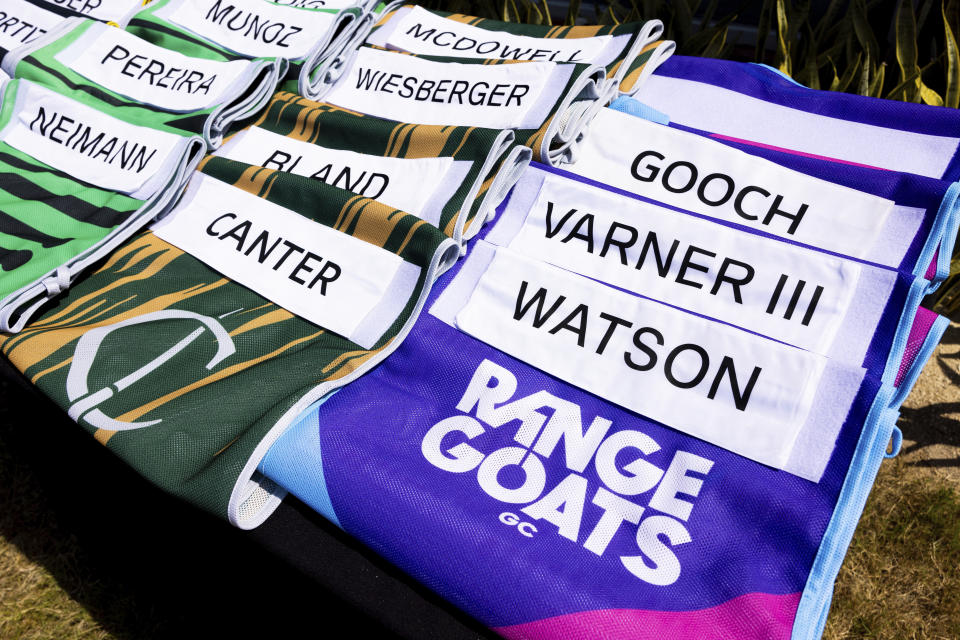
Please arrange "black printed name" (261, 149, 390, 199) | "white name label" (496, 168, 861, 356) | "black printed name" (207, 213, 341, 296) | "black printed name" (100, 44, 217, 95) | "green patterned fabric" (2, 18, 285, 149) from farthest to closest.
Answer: "black printed name" (100, 44, 217, 95)
"green patterned fabric" (2, 18, 285, 149)
"black printed name" (261, 149, 390, 199)
"black printed name" (207, 213, 341, 296)
"white name label" (496, 168, 861, 356)

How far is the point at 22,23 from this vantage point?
2.58 meters

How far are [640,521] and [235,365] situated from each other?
0.95 metres

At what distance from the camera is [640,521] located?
1292 millimetres

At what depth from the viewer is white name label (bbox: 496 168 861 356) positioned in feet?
4.75

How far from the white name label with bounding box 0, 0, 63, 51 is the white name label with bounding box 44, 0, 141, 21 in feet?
0.35

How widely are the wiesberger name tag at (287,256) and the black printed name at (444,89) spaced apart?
0.57 m

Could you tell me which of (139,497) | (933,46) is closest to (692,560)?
(139,497)

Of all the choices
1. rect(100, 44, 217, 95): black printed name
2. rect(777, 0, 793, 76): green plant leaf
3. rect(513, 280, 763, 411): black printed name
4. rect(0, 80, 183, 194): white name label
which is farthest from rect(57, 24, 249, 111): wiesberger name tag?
rect(777, 0, 793, 76): green plant leaf

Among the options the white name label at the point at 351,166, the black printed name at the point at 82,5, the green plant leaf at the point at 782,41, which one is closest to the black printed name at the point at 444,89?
the white name label at the point at 351,166

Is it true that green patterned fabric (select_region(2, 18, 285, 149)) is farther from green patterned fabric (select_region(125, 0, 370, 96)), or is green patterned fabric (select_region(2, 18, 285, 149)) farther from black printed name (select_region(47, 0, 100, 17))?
black printed name (select_region(47, 0, 100, 17))

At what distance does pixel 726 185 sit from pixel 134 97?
185 centimetres

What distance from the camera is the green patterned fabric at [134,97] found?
2121mm

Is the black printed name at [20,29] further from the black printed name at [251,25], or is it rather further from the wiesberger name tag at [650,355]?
the wiesberger name tag at [650,355]

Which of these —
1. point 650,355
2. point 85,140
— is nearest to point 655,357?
point 650,355
